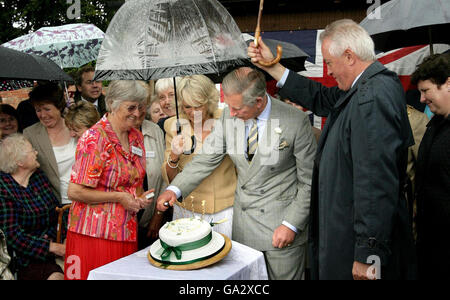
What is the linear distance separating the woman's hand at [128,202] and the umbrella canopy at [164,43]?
2.52ft

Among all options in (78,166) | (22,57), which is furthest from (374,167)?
(22,57)

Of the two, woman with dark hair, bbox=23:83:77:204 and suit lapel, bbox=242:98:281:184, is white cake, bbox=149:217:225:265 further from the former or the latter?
woman with dark hair, bbox=23:83:77:204

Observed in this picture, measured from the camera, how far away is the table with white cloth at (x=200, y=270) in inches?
71.3

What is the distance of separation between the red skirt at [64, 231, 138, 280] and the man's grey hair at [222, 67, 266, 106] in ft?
4.04

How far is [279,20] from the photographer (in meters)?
5.68

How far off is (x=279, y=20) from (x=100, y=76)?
436cm

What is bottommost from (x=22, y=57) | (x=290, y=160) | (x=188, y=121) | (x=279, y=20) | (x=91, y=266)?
(x=91, y=266)

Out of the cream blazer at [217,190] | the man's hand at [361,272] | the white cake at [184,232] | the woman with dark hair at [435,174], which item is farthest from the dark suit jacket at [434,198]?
the white cake at [184,232]

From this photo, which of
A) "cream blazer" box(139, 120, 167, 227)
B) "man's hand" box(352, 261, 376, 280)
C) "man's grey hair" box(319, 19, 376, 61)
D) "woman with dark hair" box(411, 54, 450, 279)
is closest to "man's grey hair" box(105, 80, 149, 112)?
"cream blazer" box(139, 120, 167, 227)

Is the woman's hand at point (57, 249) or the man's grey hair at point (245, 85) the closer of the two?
the man's grey hair at point (245, 85)

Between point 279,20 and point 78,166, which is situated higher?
point 279,20

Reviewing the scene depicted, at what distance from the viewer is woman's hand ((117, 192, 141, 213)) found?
230cm

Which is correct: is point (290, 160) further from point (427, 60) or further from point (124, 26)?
point (124, 26)

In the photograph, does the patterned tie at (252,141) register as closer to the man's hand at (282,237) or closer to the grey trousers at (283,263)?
the man's hand at (282,237)
